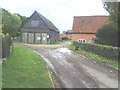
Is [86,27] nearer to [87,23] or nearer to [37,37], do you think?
[87,23]

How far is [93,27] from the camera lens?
123 ft

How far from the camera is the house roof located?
123 ft

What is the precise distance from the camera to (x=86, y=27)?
37719 millimetres

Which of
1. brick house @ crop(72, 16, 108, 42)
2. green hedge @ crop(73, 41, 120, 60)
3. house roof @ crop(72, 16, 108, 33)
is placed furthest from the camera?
house roof @ crop(72, 16, 108, 33)

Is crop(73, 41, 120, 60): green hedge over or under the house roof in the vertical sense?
under

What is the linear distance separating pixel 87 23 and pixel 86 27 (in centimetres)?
129

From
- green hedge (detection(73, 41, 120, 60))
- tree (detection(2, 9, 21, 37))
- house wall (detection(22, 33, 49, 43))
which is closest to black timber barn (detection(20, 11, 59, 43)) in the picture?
house wall (detection(22, 33, 49, 43))

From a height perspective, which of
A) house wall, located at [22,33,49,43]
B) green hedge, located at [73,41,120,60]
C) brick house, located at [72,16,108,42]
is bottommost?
green hedge, located at [73,41,120,60]

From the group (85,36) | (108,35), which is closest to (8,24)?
(85,36)

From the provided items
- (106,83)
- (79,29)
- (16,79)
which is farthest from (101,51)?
(79,29)

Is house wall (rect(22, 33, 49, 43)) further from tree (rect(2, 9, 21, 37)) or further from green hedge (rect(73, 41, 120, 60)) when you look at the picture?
green hedge (rect(73, 41, 120, 60))

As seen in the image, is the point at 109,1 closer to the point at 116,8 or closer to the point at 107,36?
the point at 116,8

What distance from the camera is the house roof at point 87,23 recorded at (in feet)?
123

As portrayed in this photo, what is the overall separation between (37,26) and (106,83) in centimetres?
3432
